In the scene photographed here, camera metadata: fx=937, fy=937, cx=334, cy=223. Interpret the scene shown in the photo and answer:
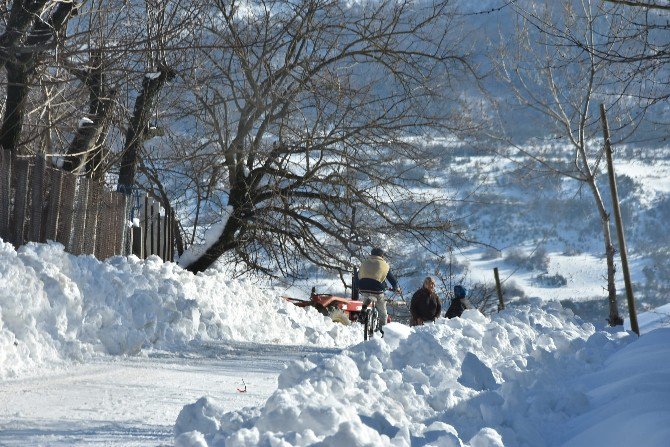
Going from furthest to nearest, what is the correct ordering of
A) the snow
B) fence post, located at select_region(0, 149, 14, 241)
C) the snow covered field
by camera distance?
the snow, fence post, located at select_region(0, 149, 14, 241), the snow covered field

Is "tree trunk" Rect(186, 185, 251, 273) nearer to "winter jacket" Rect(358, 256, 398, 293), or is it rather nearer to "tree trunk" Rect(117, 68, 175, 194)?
"tree trunk" Rect(117, 68, 175, 194)

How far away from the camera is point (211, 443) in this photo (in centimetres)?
482

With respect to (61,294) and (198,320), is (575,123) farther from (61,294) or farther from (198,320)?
(61,294)

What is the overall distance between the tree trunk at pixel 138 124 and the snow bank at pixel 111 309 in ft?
13.2

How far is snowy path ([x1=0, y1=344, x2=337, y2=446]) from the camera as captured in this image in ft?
21.5

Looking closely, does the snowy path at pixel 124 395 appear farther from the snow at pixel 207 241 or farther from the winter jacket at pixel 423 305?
the snow at pixel 207 241

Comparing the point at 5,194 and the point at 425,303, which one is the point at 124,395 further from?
the point at 425,303

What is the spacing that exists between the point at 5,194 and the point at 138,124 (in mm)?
6785

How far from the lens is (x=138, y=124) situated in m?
20.5

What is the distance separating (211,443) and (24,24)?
973cm

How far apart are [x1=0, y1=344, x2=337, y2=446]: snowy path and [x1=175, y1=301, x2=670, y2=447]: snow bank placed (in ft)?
4.11

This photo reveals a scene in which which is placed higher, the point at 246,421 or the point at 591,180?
the point at 591,180

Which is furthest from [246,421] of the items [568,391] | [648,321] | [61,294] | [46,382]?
[648,321]

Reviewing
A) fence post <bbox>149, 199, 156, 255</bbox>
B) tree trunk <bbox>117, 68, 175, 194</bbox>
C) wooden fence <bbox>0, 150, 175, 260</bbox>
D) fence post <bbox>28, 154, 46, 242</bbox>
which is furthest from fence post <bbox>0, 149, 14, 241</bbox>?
fence post <bbox>149, 199, 156, 255</bbox>
